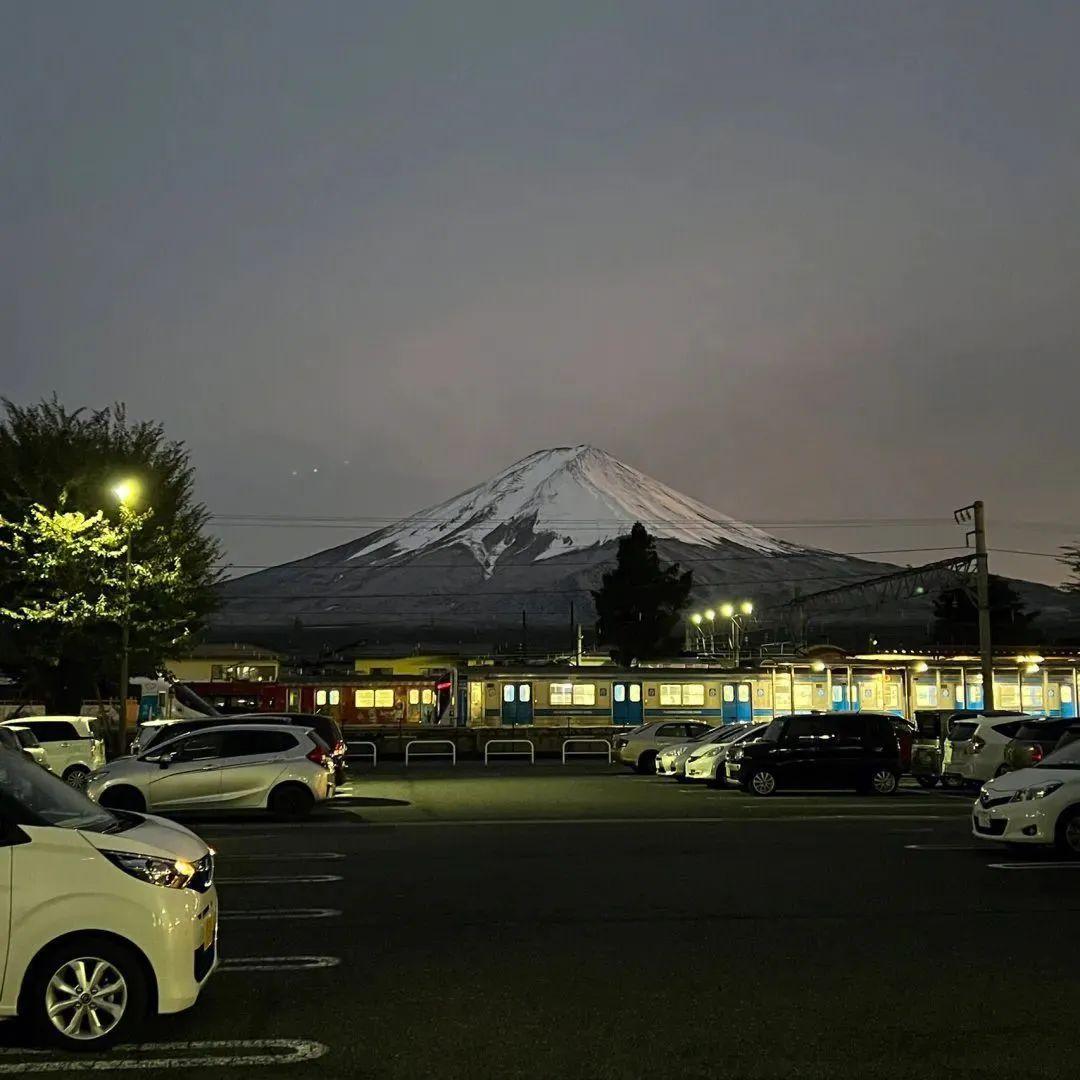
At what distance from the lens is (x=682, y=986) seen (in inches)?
311

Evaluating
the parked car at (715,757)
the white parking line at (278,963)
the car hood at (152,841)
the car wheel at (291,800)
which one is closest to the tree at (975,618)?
the parked car at (715,757)

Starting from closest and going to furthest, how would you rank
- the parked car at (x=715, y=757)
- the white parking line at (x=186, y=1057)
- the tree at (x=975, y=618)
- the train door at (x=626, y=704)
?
the white parking line at (x=186, y=1057), the parked car at (x=715, y=757), the train door at (x=626, y=704), the tree at (x=975, y=618)

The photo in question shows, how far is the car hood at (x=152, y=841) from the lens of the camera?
664 cm

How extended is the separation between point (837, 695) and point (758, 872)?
32.5 m

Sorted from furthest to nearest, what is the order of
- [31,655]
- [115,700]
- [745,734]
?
[115,700]
[31,655]
[745,734]

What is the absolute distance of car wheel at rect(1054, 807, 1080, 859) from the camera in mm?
13750

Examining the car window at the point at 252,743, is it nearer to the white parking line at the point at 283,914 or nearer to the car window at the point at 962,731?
the white parking line at the point at 283,914

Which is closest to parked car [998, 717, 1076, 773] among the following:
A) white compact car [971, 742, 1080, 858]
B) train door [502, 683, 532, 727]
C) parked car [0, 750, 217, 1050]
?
white compact car [971, 742, 1080, 858]

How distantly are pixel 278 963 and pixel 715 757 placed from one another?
19681 mm

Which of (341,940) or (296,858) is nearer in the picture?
(341,940)

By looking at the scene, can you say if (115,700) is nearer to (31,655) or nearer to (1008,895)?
(31,655)

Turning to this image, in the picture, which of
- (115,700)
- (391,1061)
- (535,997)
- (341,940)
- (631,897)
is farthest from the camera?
(115,700)

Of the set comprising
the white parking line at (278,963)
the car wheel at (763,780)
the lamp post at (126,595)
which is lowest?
the car wheel at (763,780)

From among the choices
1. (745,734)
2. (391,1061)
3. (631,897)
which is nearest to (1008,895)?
(631,897)
